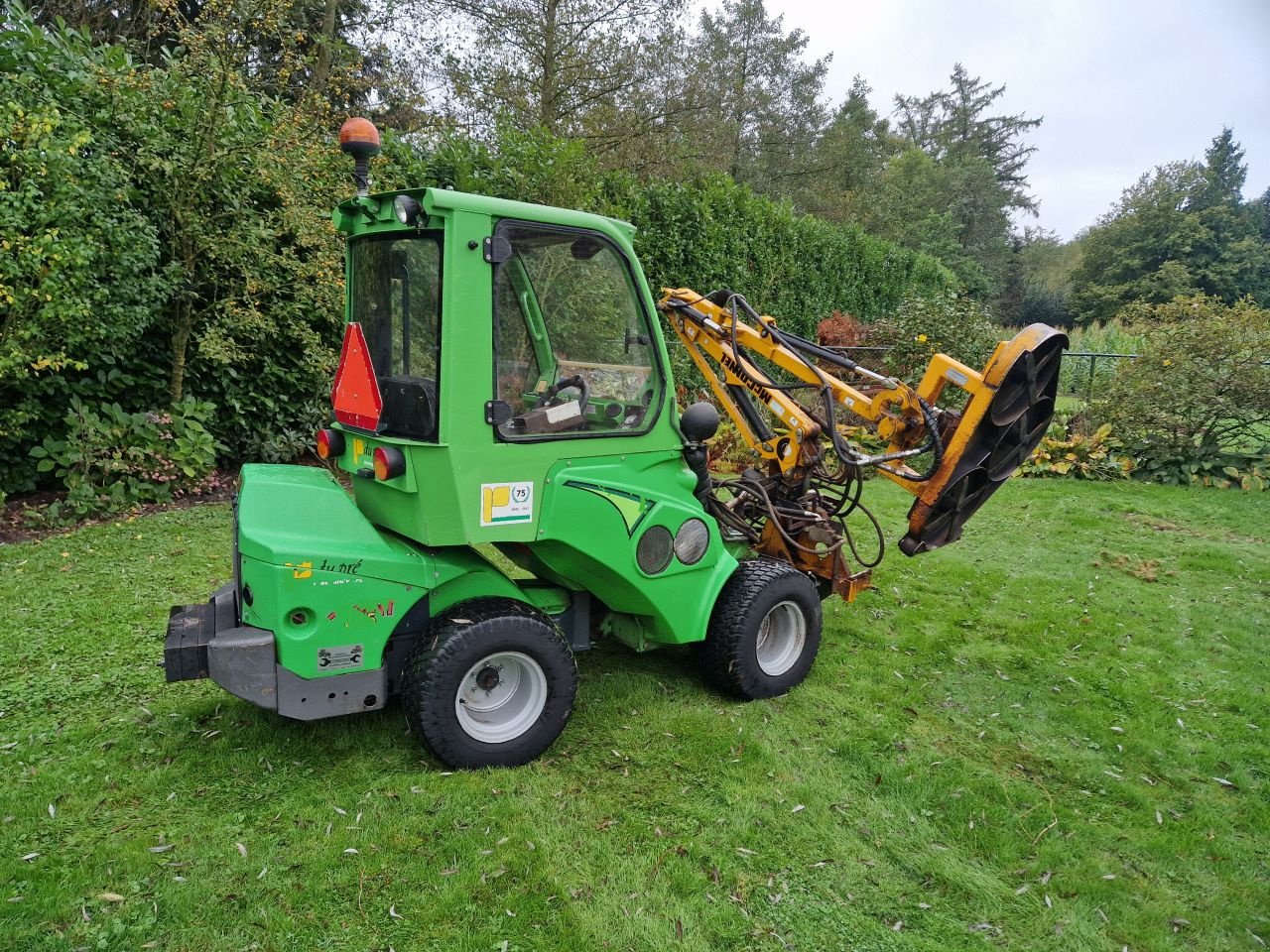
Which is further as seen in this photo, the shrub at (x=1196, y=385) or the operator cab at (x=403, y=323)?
the shrub at (x=1196, y=385)

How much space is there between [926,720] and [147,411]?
20.6 ft

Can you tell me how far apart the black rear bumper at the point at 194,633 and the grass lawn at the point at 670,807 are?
0.48 metres

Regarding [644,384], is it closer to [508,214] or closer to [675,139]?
[508,214]

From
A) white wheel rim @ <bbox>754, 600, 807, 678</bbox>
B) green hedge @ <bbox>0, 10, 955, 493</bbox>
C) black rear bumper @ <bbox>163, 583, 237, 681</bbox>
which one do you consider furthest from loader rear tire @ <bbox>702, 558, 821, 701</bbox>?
green hedge @ <bbox>0, 10, 955, 493</bbox>

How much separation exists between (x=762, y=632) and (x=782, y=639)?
0.13 m

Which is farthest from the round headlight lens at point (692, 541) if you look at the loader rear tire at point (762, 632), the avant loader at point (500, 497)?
the loader rear tire at point (762, 632)

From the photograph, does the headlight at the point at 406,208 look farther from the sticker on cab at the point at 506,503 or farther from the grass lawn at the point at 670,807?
the grass lawn at the point at 670,807

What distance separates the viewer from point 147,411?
6.49 metres

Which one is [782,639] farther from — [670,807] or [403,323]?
[403,323]

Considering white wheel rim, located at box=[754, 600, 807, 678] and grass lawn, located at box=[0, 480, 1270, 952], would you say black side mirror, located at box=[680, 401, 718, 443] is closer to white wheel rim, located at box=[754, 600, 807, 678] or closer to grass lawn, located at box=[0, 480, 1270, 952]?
white wheel rim, located at box=[754, 600, 807, 678]

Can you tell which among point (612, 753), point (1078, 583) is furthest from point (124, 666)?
point (1078, 583)

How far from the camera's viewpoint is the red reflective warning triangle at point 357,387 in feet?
10.2

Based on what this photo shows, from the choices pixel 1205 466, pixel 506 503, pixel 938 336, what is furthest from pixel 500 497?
pixel 1205 466

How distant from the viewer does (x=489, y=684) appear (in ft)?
10.3
